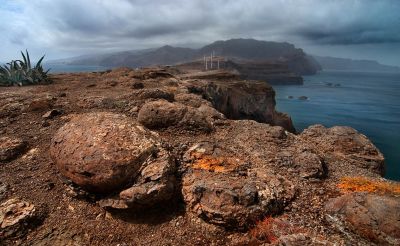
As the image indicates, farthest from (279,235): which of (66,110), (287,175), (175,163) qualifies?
(66,110)

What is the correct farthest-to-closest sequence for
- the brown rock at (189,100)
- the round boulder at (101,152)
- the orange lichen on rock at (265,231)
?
the brown rock at (189,100), the round boulder at (101,152), the orange lichen on rock at (265,231)

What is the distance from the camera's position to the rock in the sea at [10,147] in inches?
420

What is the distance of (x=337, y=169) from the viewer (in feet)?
38.9

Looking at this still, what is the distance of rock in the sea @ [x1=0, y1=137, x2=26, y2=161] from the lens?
1067 cm

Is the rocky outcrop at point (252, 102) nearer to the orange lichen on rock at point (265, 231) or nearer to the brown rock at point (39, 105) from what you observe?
the brown rock at point (39, 105)

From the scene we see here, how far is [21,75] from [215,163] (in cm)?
1776

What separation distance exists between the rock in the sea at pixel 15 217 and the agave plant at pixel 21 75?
1500cm

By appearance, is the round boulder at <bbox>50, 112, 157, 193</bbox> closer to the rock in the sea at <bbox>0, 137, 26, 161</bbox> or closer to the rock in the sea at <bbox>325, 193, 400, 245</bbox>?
the rock in the sea at <bbox>0, 137, 26, 161</bbox>

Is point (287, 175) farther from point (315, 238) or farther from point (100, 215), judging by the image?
point (100, 215)

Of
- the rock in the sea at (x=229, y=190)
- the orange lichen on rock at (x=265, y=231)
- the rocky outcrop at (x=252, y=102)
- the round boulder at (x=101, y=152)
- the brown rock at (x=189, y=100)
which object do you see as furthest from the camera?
the rocky outcrop at (x=252, y=102)

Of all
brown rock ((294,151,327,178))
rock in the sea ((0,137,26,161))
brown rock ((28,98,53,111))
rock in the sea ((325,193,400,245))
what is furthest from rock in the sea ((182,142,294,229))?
brown rock ((28,98,53,111))

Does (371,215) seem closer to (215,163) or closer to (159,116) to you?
(215,163)

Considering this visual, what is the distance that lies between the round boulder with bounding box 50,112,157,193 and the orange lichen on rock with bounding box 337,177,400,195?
21.6 ft

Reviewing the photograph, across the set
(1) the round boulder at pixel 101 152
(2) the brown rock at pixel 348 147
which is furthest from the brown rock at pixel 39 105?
(2) the brown rock at pixel 348 147
